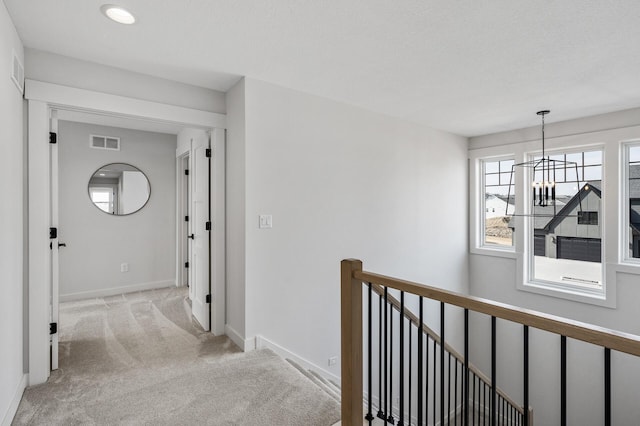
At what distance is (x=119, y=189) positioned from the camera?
4688mm

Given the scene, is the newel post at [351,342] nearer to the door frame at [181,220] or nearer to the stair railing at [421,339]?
the stair railing at [421,339]

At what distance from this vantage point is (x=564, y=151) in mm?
4242

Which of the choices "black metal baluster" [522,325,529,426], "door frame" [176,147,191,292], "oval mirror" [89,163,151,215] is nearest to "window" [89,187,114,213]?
"oval mirror" [89,163,151,215]

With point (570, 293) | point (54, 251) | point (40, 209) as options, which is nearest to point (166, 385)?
point (54, 251)

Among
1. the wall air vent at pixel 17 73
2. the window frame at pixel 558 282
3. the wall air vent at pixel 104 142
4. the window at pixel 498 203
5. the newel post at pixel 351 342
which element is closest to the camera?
the newel post at pixel 351 342

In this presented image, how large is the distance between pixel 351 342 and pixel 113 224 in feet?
13.8

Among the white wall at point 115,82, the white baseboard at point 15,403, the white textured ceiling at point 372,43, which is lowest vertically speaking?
the white baseboard at point 15,403

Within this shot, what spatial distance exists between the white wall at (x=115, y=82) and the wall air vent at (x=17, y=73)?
0.49ft

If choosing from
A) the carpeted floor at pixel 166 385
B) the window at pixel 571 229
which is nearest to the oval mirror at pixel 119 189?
the carpeted floor at pixel 166 385

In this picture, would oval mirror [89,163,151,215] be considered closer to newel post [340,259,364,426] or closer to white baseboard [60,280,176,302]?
white baseboard [60,280,176,302]

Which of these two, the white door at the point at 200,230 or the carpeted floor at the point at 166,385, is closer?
the carpeted floor at the point at 166,385

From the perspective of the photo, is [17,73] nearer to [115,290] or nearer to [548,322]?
[548,322]

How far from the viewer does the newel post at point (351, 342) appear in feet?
5.79

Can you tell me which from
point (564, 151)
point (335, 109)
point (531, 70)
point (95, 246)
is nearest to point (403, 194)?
point (335, 109)
